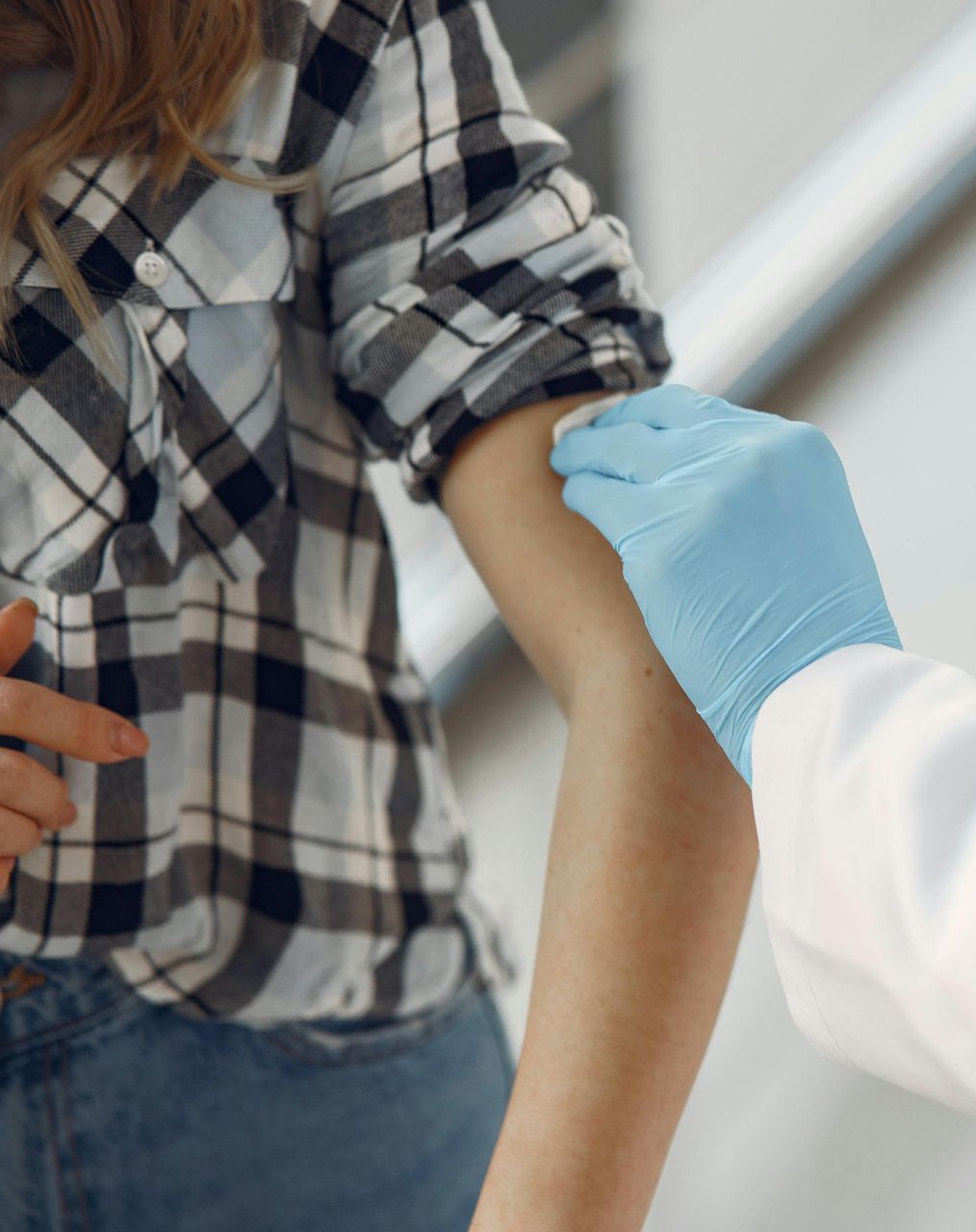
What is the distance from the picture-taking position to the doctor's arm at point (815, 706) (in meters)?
0.45

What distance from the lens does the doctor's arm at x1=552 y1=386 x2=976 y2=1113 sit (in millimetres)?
447

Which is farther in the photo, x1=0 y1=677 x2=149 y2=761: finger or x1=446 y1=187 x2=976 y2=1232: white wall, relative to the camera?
x1=446 y1=187 x2=976 y2=1232: white wall

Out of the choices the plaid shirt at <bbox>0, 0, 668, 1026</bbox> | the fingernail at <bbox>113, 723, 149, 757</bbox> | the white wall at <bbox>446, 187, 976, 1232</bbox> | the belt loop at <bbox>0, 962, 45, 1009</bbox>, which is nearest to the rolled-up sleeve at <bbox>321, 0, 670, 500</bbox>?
the plaid shirt at <bbox>0, 0, 668, 1026</bbox>

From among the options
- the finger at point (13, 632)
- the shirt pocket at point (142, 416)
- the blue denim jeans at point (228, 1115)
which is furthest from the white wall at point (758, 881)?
the finger at point (13, 632)

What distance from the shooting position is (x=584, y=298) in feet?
2.05

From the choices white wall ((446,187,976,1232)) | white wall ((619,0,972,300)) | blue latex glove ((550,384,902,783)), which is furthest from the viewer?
white wall ((619,0,972,300))

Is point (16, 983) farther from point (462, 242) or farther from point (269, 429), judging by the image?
point (462, 242)

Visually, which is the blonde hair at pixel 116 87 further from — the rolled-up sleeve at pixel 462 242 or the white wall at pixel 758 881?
the white wall at pixel 758 881

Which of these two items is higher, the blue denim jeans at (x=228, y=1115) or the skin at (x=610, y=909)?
the skin at (x=610, y=909)

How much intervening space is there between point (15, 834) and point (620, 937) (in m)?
0.32

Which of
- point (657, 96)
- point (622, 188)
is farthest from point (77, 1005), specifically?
point (657, 96)

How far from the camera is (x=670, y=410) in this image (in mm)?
616

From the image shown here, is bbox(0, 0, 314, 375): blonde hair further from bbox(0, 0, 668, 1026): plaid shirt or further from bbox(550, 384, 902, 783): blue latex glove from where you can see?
bbox(550, 384, 902, 783): blue latex glove

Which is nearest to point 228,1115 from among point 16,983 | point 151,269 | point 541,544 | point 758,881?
point 16,983
